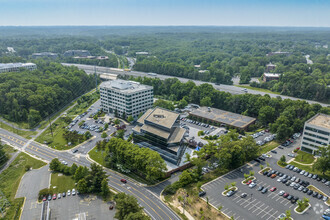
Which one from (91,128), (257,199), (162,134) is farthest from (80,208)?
(91,128)

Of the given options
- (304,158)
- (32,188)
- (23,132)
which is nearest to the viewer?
(32,188)

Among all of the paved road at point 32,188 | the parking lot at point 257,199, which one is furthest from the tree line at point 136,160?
the paved road at point 32,188

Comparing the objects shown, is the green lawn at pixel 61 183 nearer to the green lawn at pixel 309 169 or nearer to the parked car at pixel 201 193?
the parked car at pixel 201 193

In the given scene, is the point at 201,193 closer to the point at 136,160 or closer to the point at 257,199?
the point at 257,199

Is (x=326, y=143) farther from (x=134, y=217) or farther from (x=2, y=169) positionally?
(x=2, y=169)

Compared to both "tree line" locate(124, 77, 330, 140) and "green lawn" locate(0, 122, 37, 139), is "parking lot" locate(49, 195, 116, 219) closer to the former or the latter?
"green lawn" locate(0, 122, 37, 139)
